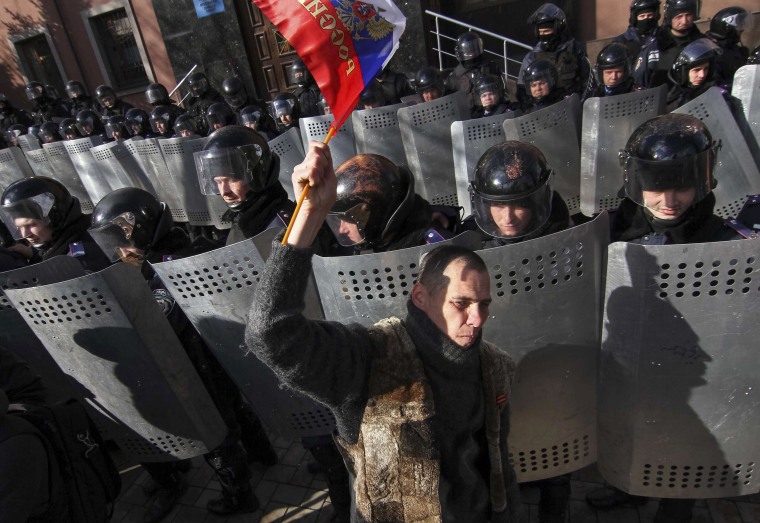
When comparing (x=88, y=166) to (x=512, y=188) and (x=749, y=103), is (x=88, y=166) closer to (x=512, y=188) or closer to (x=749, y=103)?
(x=512, y=188)

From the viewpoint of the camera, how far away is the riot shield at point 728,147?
3543 mm

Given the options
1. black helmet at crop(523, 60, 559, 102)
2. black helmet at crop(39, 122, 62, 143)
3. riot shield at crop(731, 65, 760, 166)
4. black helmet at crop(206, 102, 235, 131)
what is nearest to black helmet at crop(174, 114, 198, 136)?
black helmet at crop(206, 102, 235, 131)

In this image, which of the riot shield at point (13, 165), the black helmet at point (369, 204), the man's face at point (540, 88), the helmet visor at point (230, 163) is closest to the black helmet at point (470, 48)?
the man's face at point (540, 88)

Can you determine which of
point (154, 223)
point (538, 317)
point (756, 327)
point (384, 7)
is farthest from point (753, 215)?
point (154, 223)

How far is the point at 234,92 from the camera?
9.11m

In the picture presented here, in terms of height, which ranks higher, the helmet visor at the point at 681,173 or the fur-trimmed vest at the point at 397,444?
the helmet visor at the point at 681,173

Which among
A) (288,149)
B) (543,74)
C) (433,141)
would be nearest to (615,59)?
(543,74)

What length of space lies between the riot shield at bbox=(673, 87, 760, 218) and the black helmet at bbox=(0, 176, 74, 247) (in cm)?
477

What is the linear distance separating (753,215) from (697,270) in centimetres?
104

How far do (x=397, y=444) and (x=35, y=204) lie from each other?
335cm

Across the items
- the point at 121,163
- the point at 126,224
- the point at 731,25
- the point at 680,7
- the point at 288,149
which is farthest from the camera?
the point at 121,163

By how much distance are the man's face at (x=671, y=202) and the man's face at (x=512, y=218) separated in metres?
0.55

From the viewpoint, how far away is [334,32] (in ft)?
4.82

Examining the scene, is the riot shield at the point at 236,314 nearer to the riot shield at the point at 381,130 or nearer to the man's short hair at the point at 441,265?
the man's short hair at the point at 441,265
